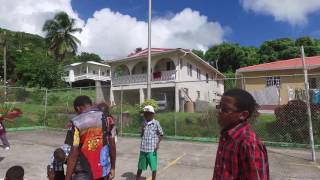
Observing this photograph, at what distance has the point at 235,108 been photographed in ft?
8.33

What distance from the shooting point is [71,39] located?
55.6m

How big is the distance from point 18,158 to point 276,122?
8.35m

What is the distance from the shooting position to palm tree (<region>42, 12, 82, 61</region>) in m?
54.8

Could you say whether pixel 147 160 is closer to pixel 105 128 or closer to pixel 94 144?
pixel 105 128

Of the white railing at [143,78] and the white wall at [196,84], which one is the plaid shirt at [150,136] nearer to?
the white wall at [196,84]

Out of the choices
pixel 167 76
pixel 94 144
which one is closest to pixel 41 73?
pixel 167 76

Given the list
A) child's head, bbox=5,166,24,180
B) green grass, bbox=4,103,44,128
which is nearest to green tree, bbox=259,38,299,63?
green grass, bbox=4,103,44,128

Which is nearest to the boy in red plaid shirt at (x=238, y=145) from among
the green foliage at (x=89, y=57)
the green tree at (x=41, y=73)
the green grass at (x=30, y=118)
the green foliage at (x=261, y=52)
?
the green grass at (x=30, y=118)

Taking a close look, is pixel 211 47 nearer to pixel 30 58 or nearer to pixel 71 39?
pixel 71 39

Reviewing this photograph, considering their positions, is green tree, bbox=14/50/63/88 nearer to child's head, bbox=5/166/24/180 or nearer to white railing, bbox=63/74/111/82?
white railing, bbox=63/74/111/82

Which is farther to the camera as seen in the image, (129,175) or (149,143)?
(129,175)

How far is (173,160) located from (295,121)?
4.69 meters

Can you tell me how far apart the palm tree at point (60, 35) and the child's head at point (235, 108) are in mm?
54281

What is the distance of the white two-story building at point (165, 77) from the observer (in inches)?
1195
